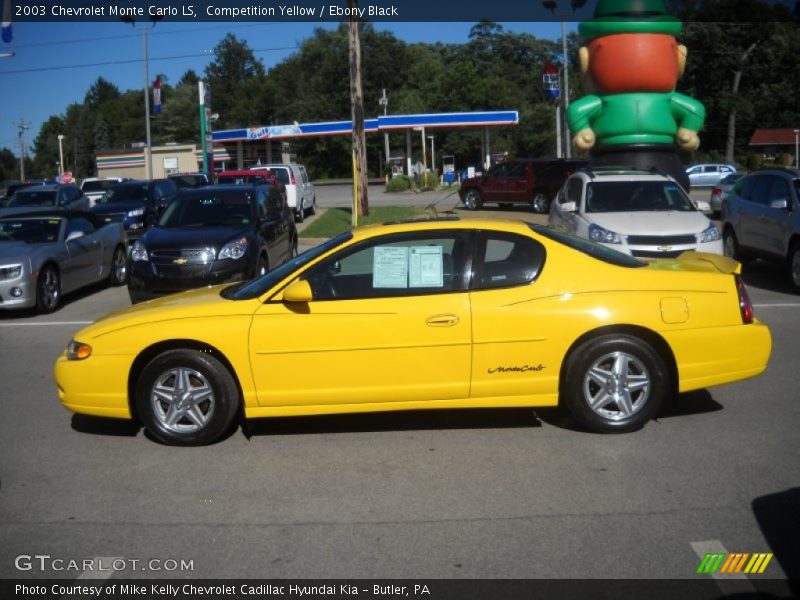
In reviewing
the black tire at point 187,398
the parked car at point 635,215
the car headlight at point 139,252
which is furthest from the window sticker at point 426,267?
the car headlight at point 139,252

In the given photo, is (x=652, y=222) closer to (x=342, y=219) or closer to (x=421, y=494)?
(x=421, y=494)

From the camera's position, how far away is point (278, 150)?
70500mm

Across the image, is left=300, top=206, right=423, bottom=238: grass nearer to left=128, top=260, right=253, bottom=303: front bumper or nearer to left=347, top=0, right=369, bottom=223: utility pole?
left=347, top=0, right=369, bottom=223: utility pole

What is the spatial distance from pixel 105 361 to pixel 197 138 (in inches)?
4048

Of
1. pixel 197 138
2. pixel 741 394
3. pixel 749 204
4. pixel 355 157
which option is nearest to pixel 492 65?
pixel 197 138

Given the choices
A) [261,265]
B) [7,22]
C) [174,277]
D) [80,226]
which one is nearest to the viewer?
[174,277]

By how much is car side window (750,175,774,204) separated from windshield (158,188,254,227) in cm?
769

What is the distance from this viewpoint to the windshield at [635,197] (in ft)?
40.8

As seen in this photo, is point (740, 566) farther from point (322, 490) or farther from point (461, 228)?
point (461, 228)

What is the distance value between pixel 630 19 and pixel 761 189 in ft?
19.3

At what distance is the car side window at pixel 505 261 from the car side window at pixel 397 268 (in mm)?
123

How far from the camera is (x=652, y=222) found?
11.4m

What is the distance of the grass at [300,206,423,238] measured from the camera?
73.8 feet

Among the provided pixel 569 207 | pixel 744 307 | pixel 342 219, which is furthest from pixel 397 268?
pixel 342 219
